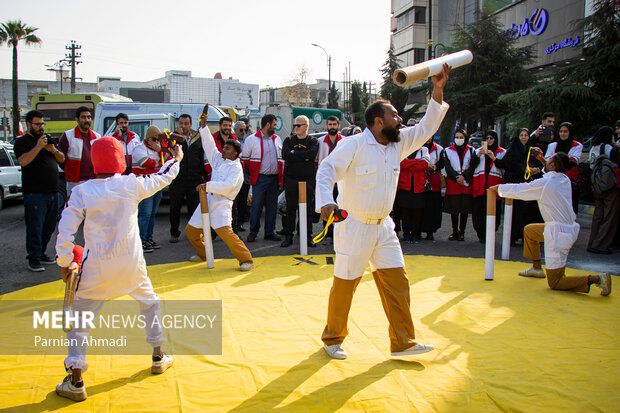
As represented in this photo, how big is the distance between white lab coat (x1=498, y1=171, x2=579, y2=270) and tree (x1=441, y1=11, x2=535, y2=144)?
2114 cm

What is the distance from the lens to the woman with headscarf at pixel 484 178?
31.0 feet

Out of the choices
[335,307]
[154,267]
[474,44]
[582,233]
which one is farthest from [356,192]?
[474,44]

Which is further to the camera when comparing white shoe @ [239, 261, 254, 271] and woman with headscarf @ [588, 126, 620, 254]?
woman with headscarf @ [588, 126, 620, 254]

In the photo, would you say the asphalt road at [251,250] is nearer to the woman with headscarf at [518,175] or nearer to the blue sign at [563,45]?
the woman with headscarf at [518,175]

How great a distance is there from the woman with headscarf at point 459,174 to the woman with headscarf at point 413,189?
0.48 meters

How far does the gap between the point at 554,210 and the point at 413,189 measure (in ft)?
11.5

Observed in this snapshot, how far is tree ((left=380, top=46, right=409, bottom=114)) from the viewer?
117ft

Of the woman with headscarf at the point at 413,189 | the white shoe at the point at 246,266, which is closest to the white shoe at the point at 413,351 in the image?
the white shoe at the point at 246,266

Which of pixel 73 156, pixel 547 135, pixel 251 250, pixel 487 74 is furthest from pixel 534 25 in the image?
pixel 73 156

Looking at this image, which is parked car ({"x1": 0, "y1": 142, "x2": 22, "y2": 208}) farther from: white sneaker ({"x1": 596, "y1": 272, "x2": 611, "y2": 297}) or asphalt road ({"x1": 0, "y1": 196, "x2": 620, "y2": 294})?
white sneaker ({"x1": 596, "y1": 272, "x2": 611, "y2": 297})

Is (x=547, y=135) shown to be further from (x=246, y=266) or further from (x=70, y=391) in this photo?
(x=70, y=391)

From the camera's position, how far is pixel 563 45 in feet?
88.5

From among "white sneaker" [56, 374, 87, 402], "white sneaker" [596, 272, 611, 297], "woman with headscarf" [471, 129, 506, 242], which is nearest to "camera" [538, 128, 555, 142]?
"woman with headscarf" [471, 129, 506, 242]

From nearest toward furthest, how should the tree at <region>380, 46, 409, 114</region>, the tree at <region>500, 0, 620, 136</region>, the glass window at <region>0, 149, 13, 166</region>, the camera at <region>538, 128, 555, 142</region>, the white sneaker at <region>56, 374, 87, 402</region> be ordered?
1. the white sneaker at <region>56, 374, 87, 402</region>
2. the camera at <region>538, 128, 555, 142</region>
3. the glass window at <region>0, 149, 13, 166</region>
4. the tree at <region>500, 0, 620, 136</region>
5. the tree at <region>380, 46, 409, 114</region>
